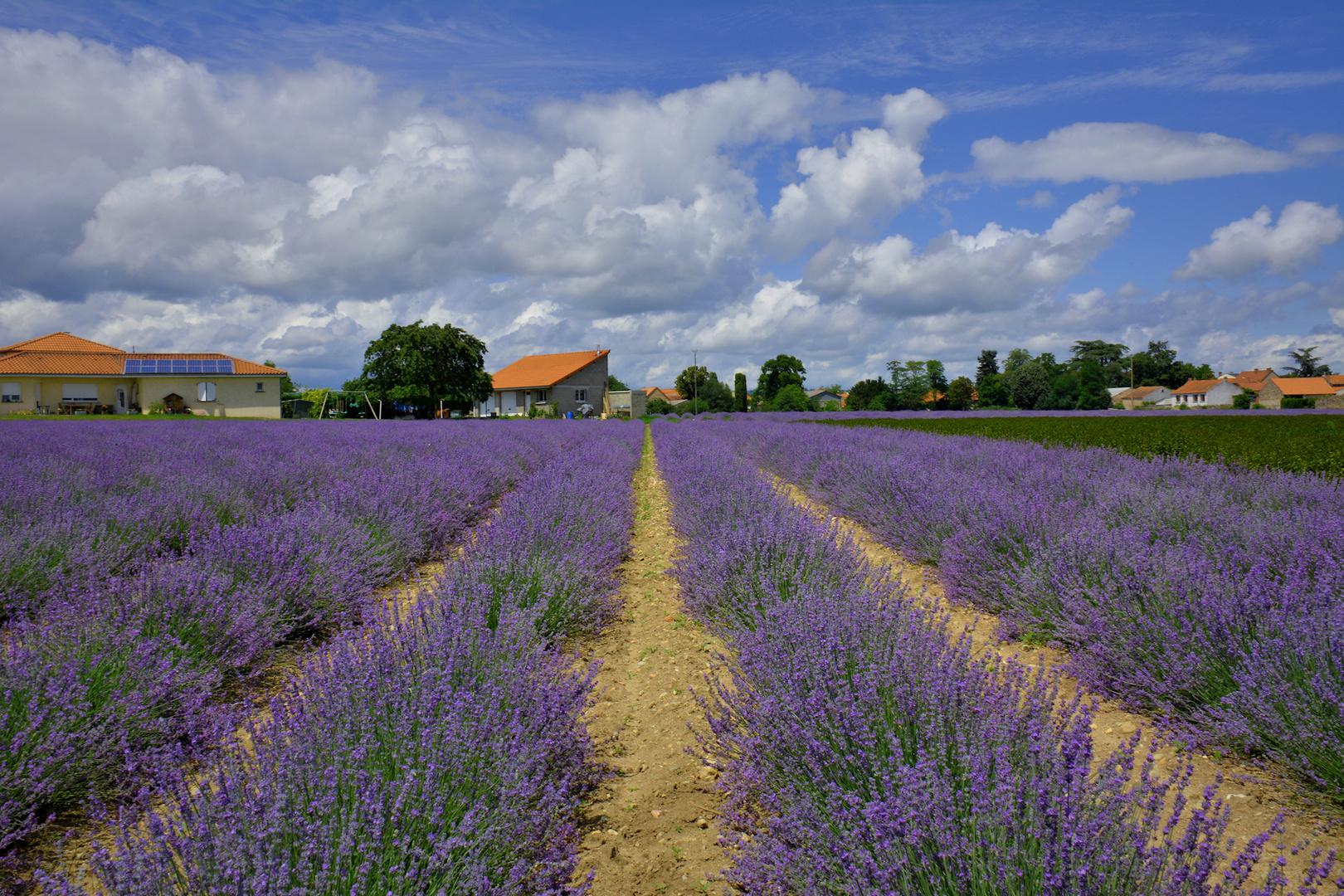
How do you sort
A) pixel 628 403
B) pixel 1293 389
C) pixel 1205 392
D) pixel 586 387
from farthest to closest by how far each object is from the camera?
pixel 1205 392
pixel 1293 389
pixel 628 403
pixel 586 387

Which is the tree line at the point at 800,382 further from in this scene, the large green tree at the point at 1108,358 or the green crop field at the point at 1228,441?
the green crop field at the point at 1228,441

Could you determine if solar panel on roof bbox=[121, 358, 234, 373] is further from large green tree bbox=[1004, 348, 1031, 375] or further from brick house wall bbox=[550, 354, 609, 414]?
large green tree bbox=[1004, 348, 1031, 375]

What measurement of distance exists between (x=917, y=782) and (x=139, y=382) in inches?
1535

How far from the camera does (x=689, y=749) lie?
226cm

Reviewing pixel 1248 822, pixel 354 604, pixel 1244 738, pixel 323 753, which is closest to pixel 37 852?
pixel 323 753

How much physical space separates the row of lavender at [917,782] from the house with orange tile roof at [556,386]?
1584 inches

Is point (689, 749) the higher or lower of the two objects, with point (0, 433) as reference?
lower

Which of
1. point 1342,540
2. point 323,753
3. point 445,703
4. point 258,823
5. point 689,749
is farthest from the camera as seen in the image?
point 1342,540

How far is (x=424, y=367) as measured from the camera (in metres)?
32.8

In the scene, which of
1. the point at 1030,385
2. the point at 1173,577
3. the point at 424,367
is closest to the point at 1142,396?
the point at 1030,385

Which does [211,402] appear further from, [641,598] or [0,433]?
[641,598]

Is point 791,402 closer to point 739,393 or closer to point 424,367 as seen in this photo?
point 739,393

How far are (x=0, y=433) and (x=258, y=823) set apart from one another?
11.8 metres

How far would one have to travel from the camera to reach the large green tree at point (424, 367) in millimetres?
33094
